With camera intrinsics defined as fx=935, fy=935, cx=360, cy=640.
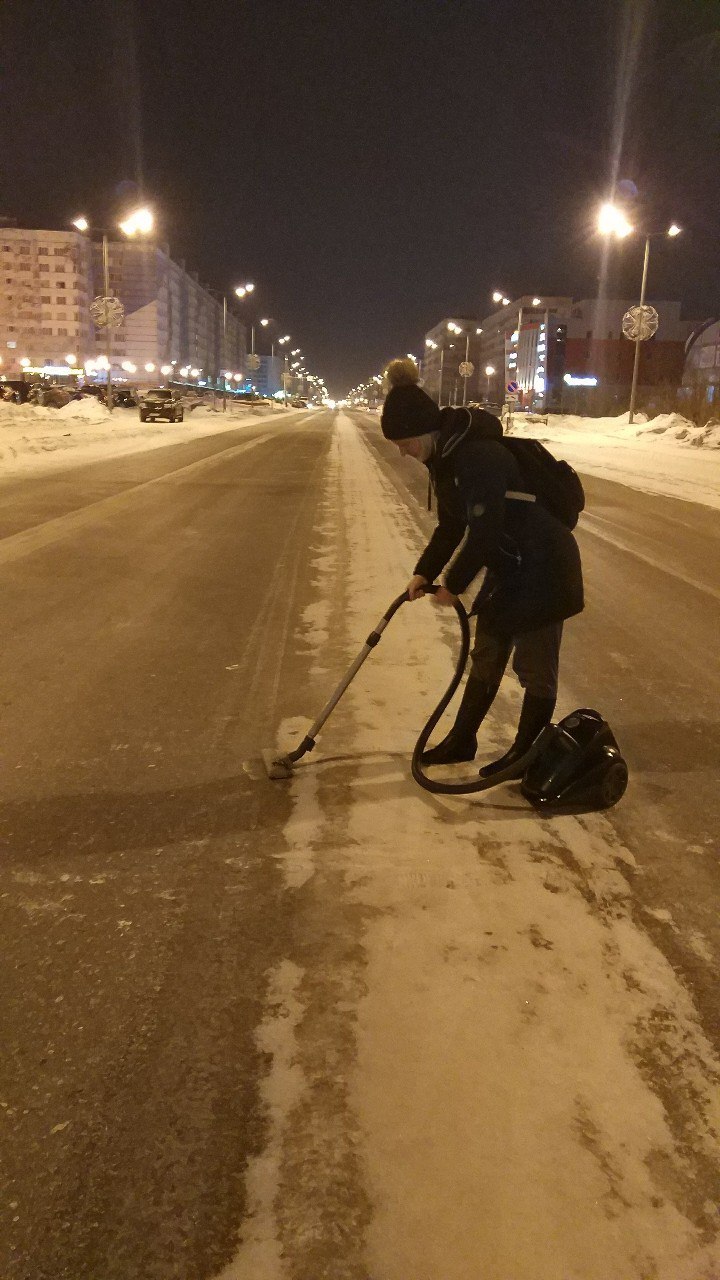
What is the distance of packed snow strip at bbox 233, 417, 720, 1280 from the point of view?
193 cm

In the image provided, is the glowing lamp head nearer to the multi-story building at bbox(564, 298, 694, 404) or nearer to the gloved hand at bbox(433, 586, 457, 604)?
the gloved hand at bbox(433, 586, 457, 604)

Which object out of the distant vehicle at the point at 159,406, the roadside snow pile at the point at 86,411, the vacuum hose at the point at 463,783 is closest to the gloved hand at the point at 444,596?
the vacuum hose at the point at 463,783

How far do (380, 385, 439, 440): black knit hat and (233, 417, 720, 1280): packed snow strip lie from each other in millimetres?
1533

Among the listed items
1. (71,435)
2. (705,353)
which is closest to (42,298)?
(705,353)

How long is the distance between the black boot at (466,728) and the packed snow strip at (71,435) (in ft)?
52.6

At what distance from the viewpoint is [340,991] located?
2.70 meters

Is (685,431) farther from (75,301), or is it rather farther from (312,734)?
(75,301)

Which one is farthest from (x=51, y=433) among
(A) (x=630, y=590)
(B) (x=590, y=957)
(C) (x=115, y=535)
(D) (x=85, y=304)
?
(D) (x=85, y=304)

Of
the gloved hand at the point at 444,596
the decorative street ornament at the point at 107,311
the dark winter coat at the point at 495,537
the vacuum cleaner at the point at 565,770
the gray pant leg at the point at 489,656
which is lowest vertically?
the vacuum cleaner at the point at 565,770

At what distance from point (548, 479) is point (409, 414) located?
64 cm

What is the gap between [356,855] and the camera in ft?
11.4

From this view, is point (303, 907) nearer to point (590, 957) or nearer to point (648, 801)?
point (590, 957)

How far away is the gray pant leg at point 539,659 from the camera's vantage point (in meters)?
3.96

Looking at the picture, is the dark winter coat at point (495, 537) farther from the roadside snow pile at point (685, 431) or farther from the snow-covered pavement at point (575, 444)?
the roadside snow pile at point (685, 431)
